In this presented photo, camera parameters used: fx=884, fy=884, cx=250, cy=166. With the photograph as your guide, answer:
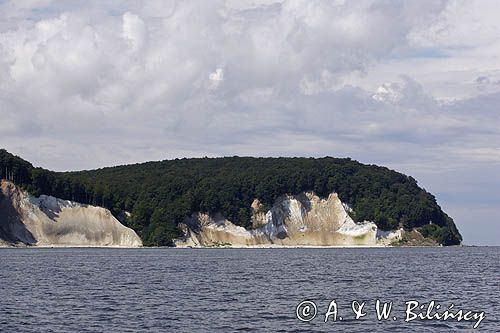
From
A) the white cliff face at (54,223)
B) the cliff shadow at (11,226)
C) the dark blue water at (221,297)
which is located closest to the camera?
the dark blue water at (221,297)

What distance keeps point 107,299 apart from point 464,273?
4640 cm

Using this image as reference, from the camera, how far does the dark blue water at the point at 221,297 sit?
46.7m

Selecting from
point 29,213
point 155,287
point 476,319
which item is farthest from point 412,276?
point 29,213

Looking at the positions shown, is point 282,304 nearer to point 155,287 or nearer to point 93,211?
point 155,287

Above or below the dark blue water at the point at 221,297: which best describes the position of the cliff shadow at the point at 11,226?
above

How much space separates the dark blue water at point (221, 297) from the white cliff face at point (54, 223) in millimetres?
78085

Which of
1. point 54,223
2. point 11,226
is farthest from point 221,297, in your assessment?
point 54,223

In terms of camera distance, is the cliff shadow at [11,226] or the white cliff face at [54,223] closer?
the cliff shadow at [11,226]

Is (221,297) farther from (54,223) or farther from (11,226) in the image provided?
(54,223)

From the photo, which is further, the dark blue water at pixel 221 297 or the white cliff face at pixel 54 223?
the white cliff face at pixel 54 223

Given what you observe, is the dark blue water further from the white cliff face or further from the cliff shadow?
the white cliff face

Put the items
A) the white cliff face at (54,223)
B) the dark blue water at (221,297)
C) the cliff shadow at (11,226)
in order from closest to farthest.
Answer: the dark blue water at (221,297) → the cliff shadow at (11,226) → the white cliff face at (54,223)

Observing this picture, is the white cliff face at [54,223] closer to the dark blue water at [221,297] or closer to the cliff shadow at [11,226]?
the cliff shadow at [11,226]

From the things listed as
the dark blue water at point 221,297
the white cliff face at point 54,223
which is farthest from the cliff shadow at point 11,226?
the dark blue water at point 221,297
